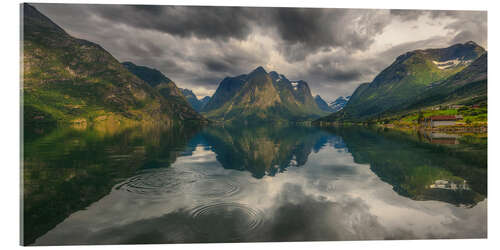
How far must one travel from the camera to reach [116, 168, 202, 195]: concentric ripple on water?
50.3ft

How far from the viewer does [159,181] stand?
17516 mm

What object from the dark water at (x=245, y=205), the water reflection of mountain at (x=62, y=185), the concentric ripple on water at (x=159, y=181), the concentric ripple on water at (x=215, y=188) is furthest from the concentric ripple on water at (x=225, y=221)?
the water reflection of mountain at (x=62, y=185)

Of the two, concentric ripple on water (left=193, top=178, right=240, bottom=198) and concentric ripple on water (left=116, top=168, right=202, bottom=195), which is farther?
concentric ripple on water (left=116, top=168, right=202, bottom=195)

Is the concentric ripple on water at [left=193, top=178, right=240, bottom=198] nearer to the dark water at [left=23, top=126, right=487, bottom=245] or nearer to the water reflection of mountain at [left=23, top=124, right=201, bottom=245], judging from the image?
the dark water at [left=23, top=126, right=487, bottom=245]

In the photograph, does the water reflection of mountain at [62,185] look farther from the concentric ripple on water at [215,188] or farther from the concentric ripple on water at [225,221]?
the concentric ripple on water at [225,221]

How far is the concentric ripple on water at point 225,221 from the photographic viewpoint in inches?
362

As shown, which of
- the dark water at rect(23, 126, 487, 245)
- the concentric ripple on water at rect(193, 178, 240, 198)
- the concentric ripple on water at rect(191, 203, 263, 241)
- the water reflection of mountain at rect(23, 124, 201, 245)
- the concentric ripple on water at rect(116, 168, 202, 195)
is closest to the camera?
the concentric ripple on water at rect(191, 203, 263, 241)

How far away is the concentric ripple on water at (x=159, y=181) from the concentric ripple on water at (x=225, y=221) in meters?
5.00

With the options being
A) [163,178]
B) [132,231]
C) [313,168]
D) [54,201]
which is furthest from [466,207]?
[54,201]

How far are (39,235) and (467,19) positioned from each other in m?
31.4

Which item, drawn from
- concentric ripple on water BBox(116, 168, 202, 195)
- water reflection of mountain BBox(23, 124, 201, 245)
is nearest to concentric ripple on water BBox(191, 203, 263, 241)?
concentric ripple on water BBox(116, 168, 202, 195)

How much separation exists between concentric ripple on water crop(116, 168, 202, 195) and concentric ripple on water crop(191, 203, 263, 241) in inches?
197
